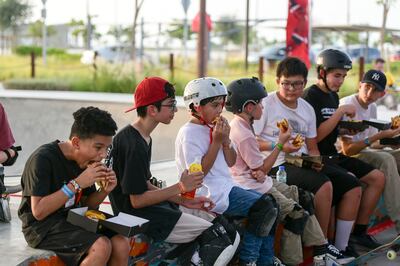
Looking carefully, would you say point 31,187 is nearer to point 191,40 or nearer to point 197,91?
point 197,91

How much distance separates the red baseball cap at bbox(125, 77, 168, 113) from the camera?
465 centimetres

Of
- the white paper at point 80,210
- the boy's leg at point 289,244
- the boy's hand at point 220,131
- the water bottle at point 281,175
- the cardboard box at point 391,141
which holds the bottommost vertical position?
the boy's leg at point 289,244

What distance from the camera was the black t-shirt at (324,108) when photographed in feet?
21.4

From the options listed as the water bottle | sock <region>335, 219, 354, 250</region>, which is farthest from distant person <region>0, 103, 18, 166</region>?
sock <region>335, 219, 354, 250</region>

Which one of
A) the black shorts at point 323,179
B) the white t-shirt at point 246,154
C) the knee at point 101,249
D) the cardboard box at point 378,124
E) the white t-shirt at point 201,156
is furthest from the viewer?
the cardboard box at point 378,124

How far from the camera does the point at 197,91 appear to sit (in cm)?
501

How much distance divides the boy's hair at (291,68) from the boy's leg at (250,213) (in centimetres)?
133

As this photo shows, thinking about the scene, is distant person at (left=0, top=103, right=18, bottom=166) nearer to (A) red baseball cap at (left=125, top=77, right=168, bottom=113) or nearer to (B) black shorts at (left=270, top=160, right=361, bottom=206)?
(A) red baseball cap at (left=125, top=77, right=168, bottom=113)

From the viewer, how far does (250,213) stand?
5.06 m

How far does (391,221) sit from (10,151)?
14.0 feet

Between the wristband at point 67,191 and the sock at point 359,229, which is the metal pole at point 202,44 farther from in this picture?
the wristband at point 67,191

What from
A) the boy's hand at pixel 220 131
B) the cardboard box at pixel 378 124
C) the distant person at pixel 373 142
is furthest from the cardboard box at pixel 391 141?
the boy's hand at pixel 220 131

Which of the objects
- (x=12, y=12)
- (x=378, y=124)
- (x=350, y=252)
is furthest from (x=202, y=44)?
(x=12, y=12)

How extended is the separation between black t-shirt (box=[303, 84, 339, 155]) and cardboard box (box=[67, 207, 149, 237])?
2961 mm
